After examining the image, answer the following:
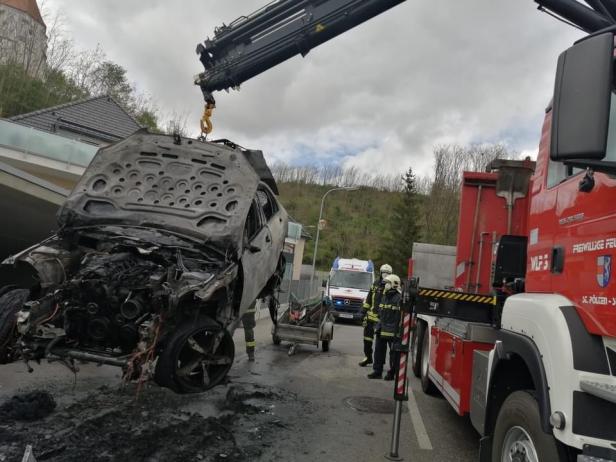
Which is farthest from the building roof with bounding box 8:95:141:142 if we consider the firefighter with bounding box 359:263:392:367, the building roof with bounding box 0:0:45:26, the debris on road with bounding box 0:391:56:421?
the building roof with bounding box 0:0:45:26

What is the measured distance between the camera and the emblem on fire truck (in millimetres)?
2411

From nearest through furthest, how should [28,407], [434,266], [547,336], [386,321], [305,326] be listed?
[547,336], [28,407], [386,321], [305,326], [434,266]

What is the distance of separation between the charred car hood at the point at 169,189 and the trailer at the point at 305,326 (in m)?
4.95

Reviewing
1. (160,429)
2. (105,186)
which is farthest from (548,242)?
(105,186)

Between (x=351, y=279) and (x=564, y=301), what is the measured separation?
61.5 ft

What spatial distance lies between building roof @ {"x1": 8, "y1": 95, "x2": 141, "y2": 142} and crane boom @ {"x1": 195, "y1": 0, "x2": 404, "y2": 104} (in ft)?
58.1

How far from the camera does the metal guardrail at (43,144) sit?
56.4ft

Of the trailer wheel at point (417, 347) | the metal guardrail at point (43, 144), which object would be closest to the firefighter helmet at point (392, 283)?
the trailer wheel at point (417, 347)

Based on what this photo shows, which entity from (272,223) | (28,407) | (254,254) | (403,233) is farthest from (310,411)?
(403,233)

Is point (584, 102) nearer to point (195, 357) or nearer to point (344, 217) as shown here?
point (195, 357)

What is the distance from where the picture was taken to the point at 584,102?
2.15 metres

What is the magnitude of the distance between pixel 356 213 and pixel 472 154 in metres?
23.6

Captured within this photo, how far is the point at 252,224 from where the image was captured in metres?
5.60

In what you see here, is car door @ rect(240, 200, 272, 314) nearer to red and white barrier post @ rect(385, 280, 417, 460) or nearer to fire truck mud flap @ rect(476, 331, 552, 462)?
red and white barrier post @ rect(385, 280, 417, 460)
